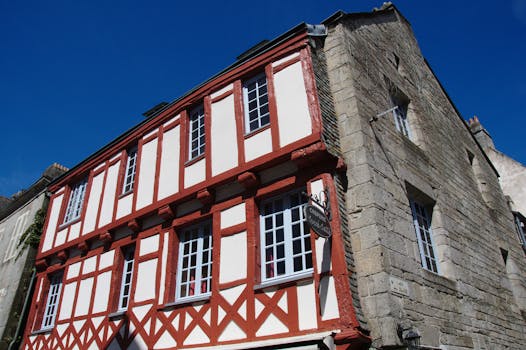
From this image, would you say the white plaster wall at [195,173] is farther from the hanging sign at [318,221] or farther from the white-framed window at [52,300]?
the white-framed window at [52,300]

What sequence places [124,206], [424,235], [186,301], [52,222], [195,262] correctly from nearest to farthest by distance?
[186,301], [424,235], [195,262], [124,206], [52,222]

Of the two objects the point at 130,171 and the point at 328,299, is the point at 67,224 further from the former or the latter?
the point at 328,299

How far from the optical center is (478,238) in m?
7.92

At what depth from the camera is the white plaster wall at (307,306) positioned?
485 centimetres

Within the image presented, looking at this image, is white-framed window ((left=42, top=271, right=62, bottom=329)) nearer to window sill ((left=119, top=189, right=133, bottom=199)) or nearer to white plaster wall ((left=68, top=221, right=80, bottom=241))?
white plaster wall ((left=68, top=221, right=80, bottom=241))

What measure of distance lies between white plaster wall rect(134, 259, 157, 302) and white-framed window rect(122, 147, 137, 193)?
1870 millimetres

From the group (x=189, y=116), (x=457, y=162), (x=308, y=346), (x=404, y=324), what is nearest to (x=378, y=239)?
(x=404, y=324)

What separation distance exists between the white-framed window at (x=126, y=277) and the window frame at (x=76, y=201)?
7.26 ft

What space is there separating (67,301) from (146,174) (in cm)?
316

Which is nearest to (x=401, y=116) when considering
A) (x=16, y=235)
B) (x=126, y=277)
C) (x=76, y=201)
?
(x=126, y=277)

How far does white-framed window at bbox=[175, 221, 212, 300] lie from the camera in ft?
21.0

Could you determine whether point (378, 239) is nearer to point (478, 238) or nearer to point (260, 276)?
point (260, 276)

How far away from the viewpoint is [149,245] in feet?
24.3

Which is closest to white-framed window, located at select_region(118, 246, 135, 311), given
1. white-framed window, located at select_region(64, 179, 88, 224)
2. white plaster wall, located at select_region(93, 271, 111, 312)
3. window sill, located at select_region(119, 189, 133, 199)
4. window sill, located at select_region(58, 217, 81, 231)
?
white plaster wall, located at select_region(93, 271, 111, 312)
